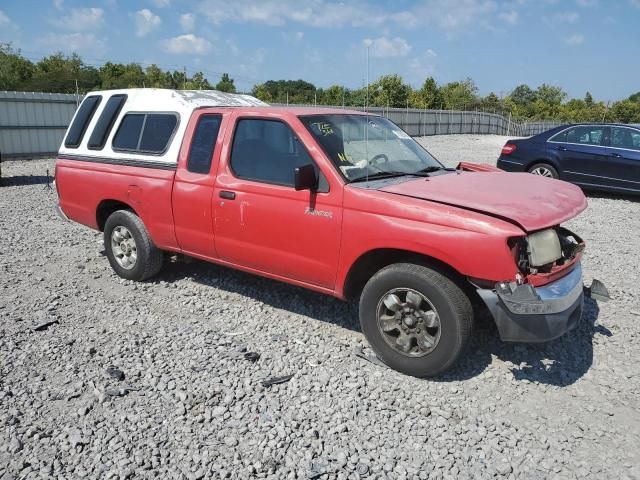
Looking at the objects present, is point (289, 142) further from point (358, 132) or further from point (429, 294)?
point (429, 294)

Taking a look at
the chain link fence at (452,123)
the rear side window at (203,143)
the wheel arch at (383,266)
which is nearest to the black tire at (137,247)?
the rear side window at (203,143)

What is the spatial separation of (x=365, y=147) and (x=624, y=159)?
27.3ft

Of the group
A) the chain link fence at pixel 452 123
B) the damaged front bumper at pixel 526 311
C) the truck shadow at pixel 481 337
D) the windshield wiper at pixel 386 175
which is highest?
the chain link fence at pixel 452 123

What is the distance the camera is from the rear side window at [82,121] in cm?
584

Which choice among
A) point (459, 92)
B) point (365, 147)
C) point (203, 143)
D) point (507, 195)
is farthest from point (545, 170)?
point (459, 92)

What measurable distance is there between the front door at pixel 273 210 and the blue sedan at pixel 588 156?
8.72 m

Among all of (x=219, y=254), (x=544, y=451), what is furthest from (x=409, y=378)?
(x=219, y=254)

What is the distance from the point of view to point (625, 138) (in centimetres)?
1059

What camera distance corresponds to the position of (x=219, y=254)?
4789 mm

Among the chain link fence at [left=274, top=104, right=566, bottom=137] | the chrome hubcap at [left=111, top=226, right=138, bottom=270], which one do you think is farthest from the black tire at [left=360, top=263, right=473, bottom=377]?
the chain link fence at [left=274, top=104, right=566, bottom=137]

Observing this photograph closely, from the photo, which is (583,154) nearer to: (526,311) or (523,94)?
(526,311)

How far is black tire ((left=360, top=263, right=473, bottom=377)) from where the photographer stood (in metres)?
3.50

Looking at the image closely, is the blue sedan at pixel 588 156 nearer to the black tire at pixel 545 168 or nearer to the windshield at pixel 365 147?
the black tire at pixel 545 168

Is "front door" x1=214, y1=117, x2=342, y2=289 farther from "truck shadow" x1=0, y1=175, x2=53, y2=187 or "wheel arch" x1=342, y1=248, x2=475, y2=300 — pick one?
"truck shadow" x1=0, y1=175, x2=53, y2=187
